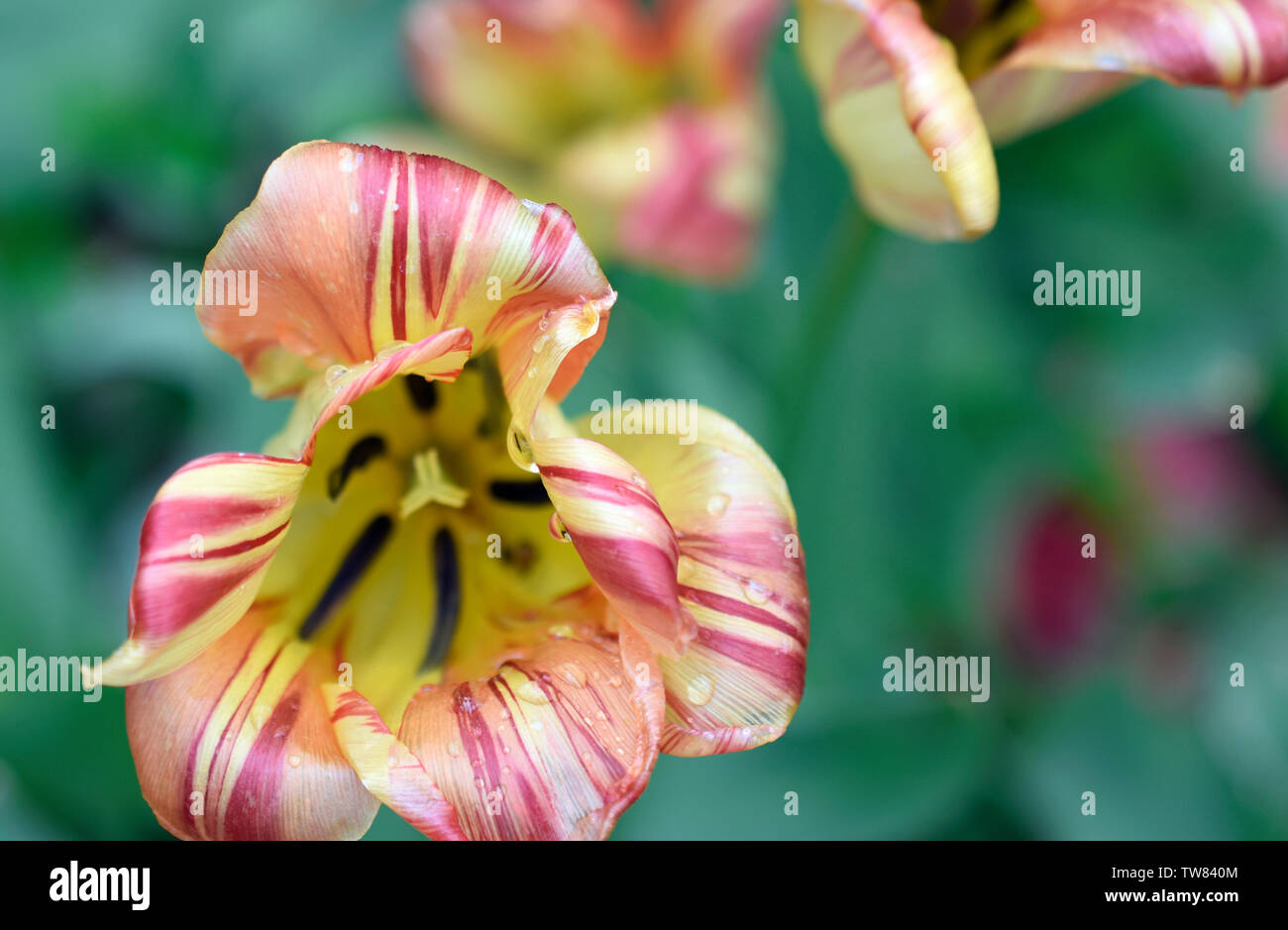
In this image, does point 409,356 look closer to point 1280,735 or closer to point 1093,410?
point 1093,410

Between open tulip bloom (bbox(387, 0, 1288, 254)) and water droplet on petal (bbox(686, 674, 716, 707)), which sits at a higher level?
open tulip bloom (bbox(387, 0, 1288, 254))

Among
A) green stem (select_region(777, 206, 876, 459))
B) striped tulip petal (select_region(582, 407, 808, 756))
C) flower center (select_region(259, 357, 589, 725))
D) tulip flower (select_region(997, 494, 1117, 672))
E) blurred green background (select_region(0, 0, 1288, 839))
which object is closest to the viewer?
striped tulip petal (select_region(582, 407, 808, 756))

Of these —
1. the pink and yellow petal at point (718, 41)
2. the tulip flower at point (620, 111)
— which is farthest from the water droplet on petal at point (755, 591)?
the pink and yellow petal at point (718, 41)

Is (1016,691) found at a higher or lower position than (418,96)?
lower

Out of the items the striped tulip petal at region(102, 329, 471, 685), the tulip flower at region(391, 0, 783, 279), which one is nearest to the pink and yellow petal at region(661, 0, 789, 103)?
the tulip flower at region(391, 0, 783, 279)

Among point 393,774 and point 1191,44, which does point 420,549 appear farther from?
point 1191,44

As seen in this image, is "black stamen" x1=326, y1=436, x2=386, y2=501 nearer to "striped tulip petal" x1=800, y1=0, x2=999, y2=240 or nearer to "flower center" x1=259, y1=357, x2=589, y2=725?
"flower center" x1=259, y1=357, x2=589, y2=725
